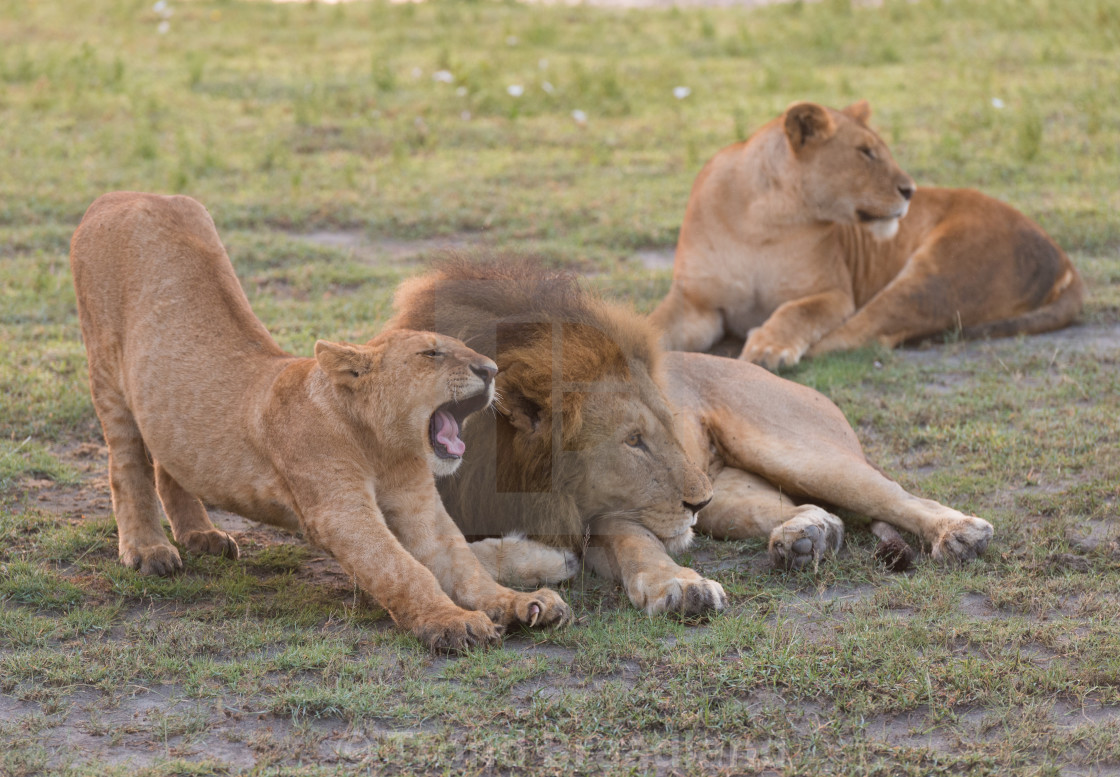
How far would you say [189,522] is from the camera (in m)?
3.66

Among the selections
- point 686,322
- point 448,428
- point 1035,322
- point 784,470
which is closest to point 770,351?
point 686,322

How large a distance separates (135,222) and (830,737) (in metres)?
2.36

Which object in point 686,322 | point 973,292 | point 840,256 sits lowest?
point 686,322

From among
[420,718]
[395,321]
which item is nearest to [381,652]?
[420,718]

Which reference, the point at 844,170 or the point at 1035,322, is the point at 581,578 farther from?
the point at 1035,322

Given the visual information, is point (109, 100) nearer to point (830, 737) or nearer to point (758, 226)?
point (758, 226)

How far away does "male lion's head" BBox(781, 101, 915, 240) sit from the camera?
5734mm

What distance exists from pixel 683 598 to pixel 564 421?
54cm

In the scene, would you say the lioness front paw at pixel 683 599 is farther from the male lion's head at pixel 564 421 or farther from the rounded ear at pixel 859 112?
the rounded ear at pixel 859 112

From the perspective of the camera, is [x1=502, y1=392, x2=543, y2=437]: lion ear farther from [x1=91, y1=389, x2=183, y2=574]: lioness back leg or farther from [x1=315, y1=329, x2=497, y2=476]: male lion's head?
[x1=91, y1=389, x2=183, y2=574]: lioness back leg

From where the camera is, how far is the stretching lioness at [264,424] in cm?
292

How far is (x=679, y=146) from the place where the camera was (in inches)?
369

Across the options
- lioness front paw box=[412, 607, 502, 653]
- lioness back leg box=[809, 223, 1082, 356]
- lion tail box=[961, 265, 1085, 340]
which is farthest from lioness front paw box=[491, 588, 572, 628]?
lion tail box=[961, 265, 1085, 340]

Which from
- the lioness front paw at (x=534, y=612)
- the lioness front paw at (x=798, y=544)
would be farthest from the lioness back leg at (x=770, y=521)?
the lioness front paw at (x=534, y=612)
